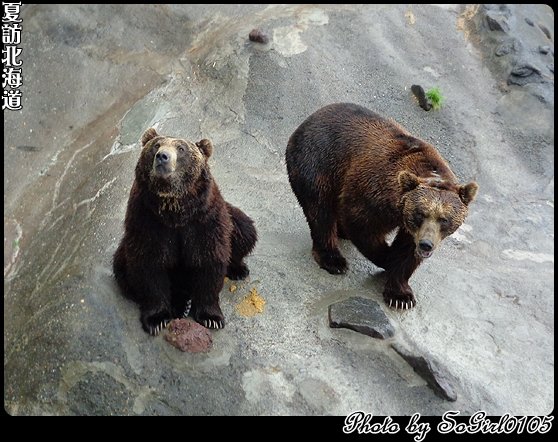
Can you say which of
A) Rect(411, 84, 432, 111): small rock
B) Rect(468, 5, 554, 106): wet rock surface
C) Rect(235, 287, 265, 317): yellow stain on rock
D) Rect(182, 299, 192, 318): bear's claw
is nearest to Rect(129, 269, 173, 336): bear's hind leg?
Rect(182, 299, 192, 318): bear's claw

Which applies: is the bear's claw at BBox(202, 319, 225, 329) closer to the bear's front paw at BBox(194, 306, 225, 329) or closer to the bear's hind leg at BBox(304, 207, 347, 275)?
the bear's front paw at BBox(194, 306, 225, 329)

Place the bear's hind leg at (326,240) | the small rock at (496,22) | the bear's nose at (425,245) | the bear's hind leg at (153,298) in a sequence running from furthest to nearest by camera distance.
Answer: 1. the small rock at (496,22)
2. the bear's hind leg at (326,240)
3. the bear's nose at (425,245)
4. the bear's hind leg at (153,298)

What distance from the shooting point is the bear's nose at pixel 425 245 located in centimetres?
472

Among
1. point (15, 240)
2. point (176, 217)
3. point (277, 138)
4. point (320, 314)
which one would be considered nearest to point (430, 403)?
point (320, 314)

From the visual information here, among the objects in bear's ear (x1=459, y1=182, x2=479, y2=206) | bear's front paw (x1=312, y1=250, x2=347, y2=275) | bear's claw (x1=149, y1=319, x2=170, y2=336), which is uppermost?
bear's ear (x1=459, y1=182, x2=479, y2=206)

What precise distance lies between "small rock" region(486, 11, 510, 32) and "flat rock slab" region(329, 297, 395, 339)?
20.2 ft

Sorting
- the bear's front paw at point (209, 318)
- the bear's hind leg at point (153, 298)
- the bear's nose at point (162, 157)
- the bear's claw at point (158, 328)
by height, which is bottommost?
the bear's front paw at point (209, 318)

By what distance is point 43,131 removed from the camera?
27.5 ft

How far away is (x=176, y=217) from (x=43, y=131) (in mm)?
4753

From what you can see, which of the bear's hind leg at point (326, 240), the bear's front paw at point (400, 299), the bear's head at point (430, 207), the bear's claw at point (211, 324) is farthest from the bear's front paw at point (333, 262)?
the bear's claw at point (211, 324)

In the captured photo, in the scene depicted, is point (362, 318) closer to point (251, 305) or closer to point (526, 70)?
point (251, 305)

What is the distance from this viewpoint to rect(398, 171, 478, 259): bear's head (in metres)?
4.77

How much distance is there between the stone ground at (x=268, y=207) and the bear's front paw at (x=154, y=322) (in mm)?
59

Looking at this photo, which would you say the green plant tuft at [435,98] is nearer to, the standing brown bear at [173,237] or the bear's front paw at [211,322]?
the standing brown bear at [173,237]
